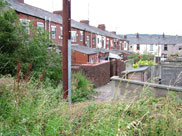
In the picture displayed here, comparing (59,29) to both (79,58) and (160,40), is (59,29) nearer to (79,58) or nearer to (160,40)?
(79,58)

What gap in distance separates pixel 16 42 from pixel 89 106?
5866 mm

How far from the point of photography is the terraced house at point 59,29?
17225 millimetres

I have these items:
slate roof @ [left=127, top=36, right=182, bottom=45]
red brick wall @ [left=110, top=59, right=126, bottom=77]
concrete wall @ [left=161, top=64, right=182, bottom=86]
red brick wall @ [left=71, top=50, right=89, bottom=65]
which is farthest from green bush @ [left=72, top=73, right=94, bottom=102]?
slate roof @ [left=127, top=36, right=182, bottom=45]

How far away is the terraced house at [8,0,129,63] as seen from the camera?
17225 millimetres

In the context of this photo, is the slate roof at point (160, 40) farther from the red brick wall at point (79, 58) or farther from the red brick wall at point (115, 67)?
the red brick wall at point (115, 67)

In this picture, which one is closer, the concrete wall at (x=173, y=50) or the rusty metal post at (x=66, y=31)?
the rusty metal post at (x=66, y=31)

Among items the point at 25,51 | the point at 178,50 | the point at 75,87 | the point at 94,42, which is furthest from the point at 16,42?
the point at 178,50

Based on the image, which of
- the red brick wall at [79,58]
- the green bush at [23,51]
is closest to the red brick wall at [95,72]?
the green bush at [23,51]

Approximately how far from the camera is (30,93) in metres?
3.99

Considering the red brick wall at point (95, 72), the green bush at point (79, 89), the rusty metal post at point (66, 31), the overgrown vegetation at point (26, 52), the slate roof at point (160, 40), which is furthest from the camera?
the slate roof at point (160, 40)

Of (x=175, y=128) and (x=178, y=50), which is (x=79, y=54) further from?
(x=178, y=50)

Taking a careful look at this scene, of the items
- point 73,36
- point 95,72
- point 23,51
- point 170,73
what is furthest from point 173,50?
point 23,51

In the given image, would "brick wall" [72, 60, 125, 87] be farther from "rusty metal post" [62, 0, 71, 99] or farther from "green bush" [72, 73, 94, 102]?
"rusty metal post" [62, 0, 71, 99]

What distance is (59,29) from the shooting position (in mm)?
23297
